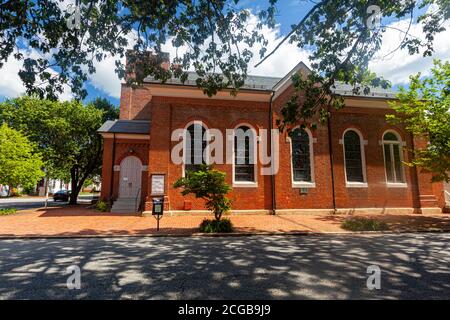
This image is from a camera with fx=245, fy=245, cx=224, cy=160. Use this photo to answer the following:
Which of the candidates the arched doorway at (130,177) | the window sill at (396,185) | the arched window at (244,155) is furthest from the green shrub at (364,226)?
the arched doorway at (130,177)

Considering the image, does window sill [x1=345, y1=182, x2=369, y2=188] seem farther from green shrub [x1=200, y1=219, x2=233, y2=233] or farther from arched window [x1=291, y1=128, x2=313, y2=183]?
green shrub [x1=200, y1=219, x2=233, y2=233]

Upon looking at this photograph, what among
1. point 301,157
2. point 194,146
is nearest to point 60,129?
point 194,146

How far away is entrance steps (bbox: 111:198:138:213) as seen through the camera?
51.8 feet

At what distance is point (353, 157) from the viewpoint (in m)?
15.6

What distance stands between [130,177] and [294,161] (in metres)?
11.2

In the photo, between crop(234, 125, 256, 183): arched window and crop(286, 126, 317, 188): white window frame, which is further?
crop(286, 126, 317, 188): white window frame

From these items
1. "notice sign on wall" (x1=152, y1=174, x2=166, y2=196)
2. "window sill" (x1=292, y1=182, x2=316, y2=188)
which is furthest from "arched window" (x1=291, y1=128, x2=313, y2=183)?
"notice sign on wall" (x1=152, y1=174, x2=166, y2=196)

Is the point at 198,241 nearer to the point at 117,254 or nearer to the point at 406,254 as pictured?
the point at 117,254

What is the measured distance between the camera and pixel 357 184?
49.6ft

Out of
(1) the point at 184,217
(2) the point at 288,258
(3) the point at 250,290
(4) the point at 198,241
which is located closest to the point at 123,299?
(3) the point at 250,290

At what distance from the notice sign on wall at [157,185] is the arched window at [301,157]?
7.71 m

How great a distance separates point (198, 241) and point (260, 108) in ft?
31.5

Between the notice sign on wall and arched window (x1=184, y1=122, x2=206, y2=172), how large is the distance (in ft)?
5.25

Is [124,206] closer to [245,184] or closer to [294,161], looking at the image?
[245,184]
